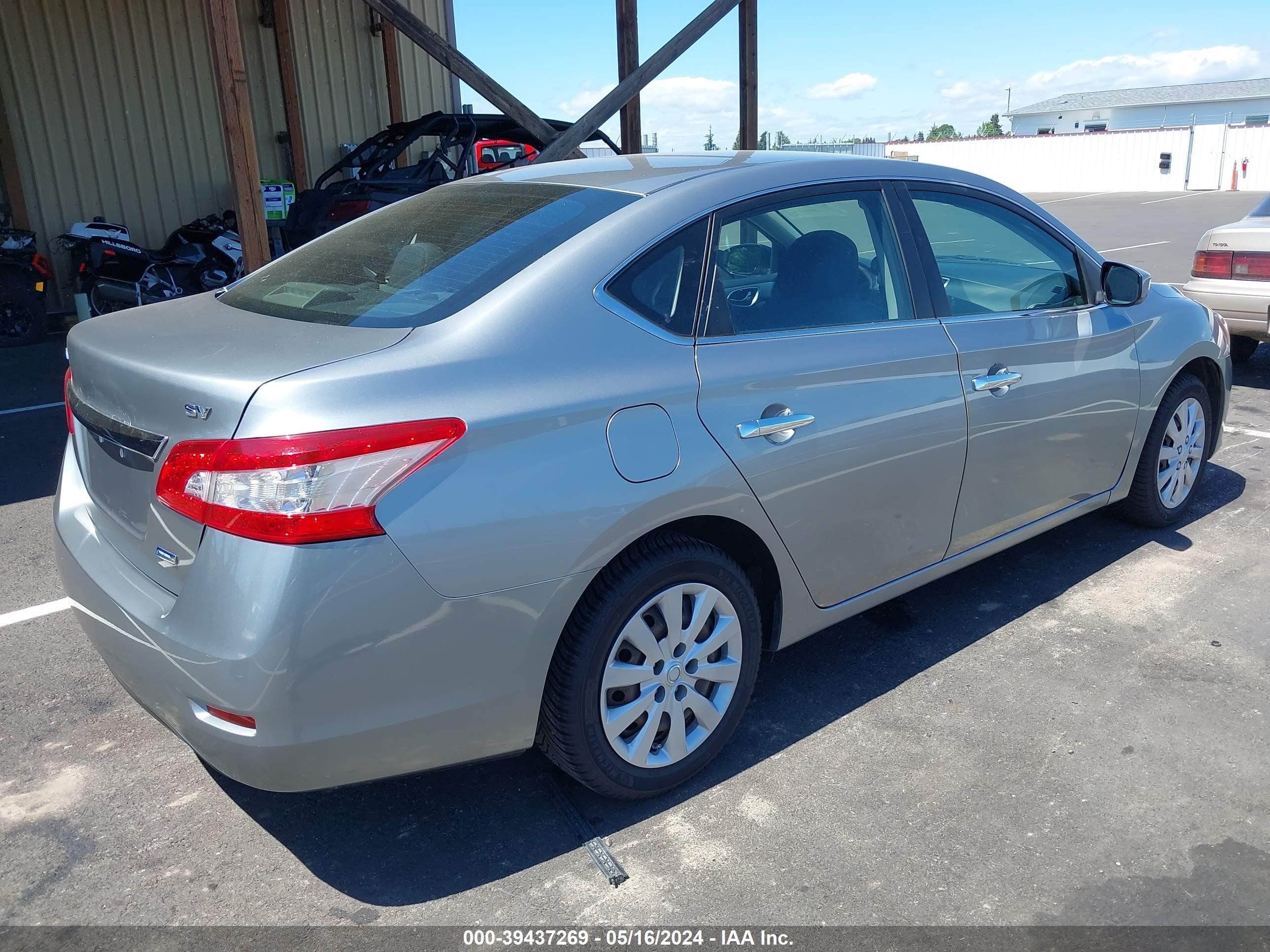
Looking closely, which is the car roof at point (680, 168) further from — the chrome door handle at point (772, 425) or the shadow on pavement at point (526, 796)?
the shadow on pavement at point (526, 796)

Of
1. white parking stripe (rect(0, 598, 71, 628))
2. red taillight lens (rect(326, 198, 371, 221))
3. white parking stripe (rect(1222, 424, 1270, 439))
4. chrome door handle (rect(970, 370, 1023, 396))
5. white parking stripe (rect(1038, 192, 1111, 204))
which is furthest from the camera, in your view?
white parking stripe (rect(1038, 192, 1111, 204))

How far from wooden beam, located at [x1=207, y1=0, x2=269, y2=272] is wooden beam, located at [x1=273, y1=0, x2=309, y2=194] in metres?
5.56

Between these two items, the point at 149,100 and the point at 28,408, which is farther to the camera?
the point at 149,100

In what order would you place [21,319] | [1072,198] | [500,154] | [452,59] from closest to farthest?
[452,59], [21,319], [500,154], [1072,198]

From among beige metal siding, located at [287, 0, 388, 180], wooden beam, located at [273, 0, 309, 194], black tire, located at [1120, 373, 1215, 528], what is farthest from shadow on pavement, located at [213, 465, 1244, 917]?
beige metal siding, located at [287, 0, 388, 180]

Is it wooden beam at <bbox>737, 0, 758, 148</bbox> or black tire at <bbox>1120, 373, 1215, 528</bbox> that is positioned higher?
wooden beam at <bbox>737, 0, 758, 148</bbox>

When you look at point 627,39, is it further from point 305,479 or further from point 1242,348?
point 305,479

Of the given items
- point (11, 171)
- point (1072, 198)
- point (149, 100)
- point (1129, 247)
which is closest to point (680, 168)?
point (11, 171)

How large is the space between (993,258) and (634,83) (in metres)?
6.05

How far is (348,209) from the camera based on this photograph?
30.4 ft

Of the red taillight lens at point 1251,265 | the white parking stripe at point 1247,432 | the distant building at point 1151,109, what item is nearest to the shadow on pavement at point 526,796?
the white parking stripe at point 1247,432

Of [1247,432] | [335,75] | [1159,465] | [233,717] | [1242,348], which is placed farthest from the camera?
[335,75]

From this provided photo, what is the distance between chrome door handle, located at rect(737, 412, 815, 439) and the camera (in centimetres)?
→ 270

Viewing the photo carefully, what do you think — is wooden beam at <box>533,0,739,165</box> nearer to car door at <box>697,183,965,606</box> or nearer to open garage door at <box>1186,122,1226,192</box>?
car door at <box>697,183,965,606</box>
